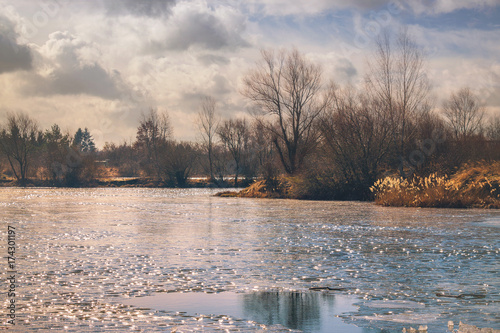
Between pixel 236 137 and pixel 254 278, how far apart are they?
6687cm

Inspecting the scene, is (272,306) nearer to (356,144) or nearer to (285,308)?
(285,308)

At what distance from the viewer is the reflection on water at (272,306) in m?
5.17

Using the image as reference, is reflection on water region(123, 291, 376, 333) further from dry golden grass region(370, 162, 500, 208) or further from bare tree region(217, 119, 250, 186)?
bare tree region(217, 119, 250, 186)

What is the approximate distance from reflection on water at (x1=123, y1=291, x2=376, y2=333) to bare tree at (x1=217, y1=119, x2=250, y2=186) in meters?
62.3

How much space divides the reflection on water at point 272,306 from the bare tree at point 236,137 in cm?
6228

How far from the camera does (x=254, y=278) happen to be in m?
7.54

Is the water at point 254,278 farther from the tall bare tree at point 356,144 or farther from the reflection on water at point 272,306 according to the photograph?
the tall bare tree at point 356,144

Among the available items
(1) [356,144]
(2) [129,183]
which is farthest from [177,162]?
(1) [356,144]

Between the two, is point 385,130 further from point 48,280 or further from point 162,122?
point 162,122

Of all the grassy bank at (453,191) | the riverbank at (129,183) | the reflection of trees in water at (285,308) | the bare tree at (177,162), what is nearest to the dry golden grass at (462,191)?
the grassy bank at (453,191)

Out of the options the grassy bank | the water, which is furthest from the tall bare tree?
the water

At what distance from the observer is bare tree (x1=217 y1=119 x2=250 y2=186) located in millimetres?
71000

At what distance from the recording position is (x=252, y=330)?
493cm

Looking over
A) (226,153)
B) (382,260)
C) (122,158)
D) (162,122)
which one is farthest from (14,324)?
(122,158)
